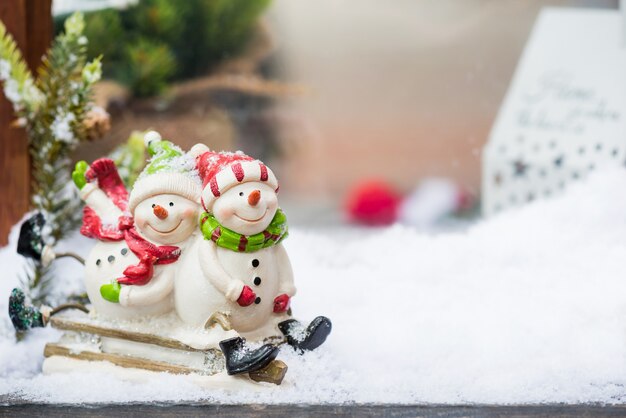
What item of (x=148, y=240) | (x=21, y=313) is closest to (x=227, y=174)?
(x=148, y=240)

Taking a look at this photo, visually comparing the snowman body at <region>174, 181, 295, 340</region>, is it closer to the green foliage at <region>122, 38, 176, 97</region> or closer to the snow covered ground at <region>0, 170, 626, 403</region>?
the snow covered ground at <region>0, 170, 626, 403</region>

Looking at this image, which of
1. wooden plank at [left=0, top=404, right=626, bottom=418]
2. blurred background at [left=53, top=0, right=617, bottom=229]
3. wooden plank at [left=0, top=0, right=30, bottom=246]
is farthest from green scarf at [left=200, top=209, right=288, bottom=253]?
blurred background at [left=53, top=0, right=617, bottom=229]

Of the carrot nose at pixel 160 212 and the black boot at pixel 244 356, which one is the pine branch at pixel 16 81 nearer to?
the carrot nose at pixel 160 212

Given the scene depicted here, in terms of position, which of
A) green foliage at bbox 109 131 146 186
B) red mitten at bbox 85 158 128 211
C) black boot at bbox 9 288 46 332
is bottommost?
black boot at bbox 9 288 46 332

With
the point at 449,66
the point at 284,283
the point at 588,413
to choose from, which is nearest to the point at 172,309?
the point at 284,283

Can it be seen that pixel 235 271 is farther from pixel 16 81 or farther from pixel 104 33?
pixel 104 33

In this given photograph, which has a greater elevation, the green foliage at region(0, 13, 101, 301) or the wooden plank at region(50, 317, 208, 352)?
the green foliage at region(0, 13, 101, 301)
